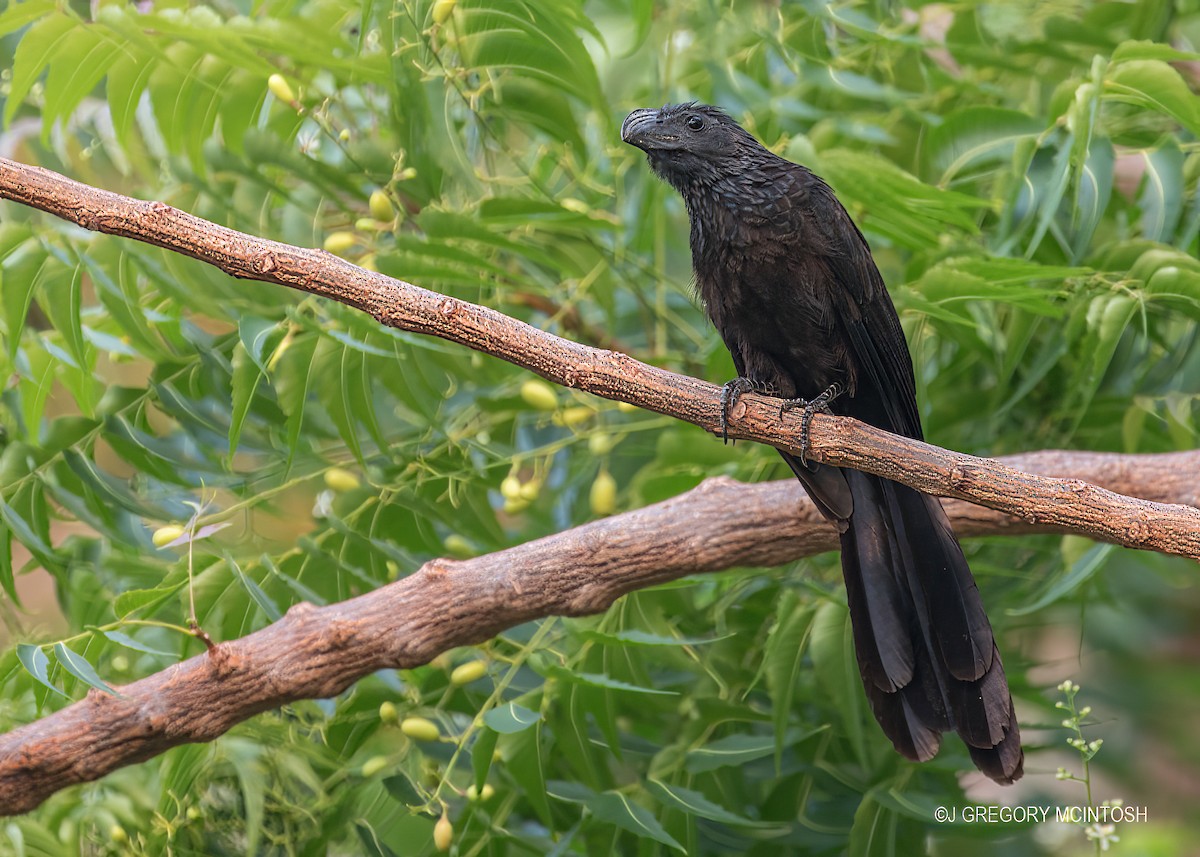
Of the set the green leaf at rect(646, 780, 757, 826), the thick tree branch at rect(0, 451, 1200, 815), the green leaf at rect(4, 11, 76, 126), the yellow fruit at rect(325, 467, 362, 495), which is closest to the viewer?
the green leaf at rect(646, 780, 757, 826)

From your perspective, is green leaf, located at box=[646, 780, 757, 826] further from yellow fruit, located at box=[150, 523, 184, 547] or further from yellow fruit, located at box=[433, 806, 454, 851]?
yellow fruit, located at box=[150, 523, 184, 547]

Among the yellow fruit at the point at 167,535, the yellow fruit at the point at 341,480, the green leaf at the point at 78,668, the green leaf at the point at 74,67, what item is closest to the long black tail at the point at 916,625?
the yellow fruit at the point at 341,480

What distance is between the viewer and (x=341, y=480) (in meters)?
2.79

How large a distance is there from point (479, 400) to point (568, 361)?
952 millimetres

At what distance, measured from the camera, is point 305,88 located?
278 cm

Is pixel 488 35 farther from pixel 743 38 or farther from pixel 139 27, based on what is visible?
pixel 743 38

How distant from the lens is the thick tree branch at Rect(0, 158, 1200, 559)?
Result: 6.40 feet

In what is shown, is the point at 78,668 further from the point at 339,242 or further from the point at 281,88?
the point at 281,88

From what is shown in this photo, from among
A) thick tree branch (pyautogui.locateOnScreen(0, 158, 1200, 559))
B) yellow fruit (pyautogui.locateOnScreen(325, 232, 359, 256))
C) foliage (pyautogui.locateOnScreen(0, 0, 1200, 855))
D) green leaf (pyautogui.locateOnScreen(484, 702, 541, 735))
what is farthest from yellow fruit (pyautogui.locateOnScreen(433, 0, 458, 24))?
green leaf (pyautogui.locateOnScreen(484, 702, 541, 735))

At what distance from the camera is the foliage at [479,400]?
96.8 inches

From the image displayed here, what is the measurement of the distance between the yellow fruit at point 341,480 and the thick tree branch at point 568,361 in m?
0.82

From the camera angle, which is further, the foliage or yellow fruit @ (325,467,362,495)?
yellow fruit @ (325,467,362,495)

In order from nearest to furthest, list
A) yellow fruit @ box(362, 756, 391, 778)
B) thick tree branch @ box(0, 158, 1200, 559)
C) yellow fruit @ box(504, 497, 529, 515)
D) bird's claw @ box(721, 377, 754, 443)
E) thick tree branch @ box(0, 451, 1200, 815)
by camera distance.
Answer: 1. thick tree branch @ box(0, 158, 1200, 559)
2. bird's claw @ box(721, 377, 754, 443)
3. thick tree branch @ box(0, 451, 1200, 815)
4. yellow fruit @ box(362, 756, 391, 778)
5. yellow fruit @ box(504, 497, 529, 515)

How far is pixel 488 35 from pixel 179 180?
0.82 meters
